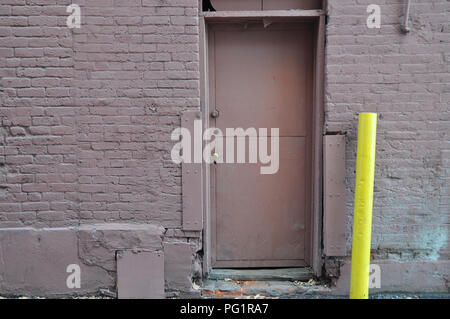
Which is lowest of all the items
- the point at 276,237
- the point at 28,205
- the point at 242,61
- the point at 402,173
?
the point at 276,237

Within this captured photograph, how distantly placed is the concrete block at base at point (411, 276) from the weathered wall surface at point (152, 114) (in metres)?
0.03

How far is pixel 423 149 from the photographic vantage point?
3.45 meters

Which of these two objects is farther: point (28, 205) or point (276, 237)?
point (276, 237)

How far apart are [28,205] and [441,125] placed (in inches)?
160

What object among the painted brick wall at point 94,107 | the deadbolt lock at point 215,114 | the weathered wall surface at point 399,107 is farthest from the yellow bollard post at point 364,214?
the painted brick wall at point 94,107

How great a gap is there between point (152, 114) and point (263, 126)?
3.73 ft

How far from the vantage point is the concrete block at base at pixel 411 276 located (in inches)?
137

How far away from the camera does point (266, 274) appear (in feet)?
12.2

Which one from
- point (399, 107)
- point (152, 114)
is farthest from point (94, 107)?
point (399, 107)

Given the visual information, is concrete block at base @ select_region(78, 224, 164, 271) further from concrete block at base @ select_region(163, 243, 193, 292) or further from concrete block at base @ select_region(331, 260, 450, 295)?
concrete block at base @ select_region(331, 260, 450, 295)

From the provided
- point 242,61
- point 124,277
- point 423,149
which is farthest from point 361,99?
point 124,277

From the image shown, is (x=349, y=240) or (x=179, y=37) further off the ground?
(x=179, y=37)

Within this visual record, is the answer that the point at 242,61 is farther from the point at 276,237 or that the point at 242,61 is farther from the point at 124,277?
the point at 124,277

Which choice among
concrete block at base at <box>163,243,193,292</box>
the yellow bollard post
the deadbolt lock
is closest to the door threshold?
concrete block at base at <box>163,243,193,292</box>
